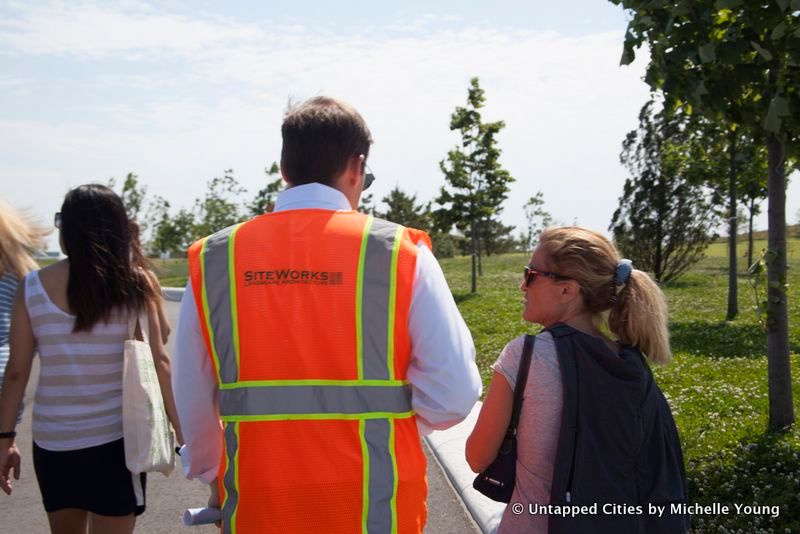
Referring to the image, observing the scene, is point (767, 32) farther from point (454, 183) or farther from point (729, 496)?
point (454, 183)

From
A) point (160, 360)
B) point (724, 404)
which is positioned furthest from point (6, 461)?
point (724, 404)

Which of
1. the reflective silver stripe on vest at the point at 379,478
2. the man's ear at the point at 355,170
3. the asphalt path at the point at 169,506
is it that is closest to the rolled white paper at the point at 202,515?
the reflective silver stripe on vest at the point at 379,478

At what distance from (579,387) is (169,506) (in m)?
4.05

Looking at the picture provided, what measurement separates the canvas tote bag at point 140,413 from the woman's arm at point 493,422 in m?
1.42

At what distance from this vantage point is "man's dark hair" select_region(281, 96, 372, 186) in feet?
6.97

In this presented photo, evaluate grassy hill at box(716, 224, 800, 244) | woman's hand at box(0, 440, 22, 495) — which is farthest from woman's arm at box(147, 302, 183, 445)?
grassy hill at box(716, 224, 800, 244)

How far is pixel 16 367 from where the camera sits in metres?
3.10

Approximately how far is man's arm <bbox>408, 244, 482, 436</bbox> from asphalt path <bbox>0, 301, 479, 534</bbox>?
Answer: 9.76ft

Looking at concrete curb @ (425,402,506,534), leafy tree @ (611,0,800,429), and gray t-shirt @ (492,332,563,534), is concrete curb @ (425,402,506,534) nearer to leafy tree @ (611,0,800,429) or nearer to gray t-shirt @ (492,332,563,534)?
gray t-shirt @ (492,332,563,534)

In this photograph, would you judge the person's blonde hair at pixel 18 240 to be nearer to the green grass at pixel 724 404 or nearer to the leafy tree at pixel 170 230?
the green grass at pixel 724 404

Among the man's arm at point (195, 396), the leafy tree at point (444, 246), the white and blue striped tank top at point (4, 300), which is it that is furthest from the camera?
the leafy tree at point (444, 246)

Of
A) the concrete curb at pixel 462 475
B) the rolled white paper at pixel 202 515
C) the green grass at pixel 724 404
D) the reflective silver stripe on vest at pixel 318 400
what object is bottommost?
the concrete curb at pixel 462 475

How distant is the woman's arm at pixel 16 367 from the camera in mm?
3094

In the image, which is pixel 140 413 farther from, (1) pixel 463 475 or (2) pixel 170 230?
(2) pixel 170 230
